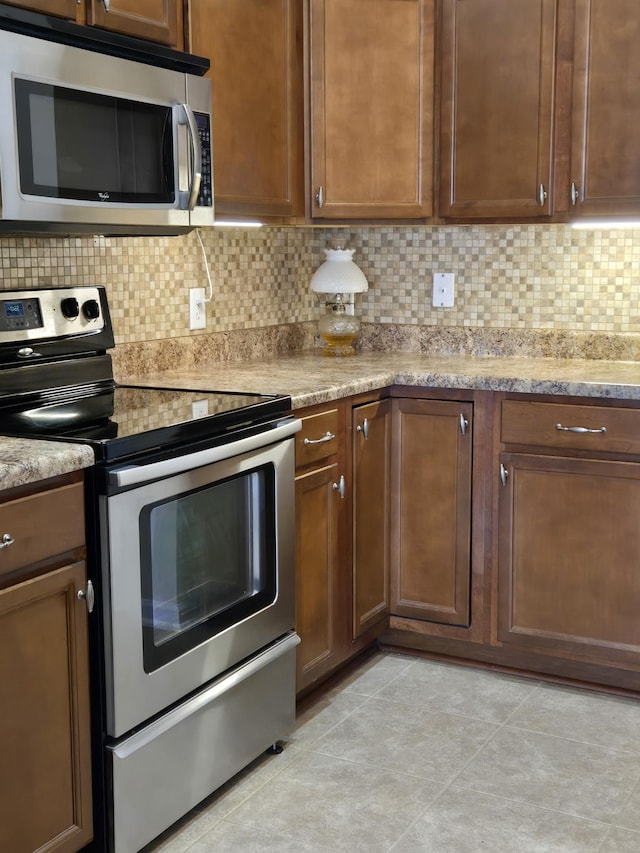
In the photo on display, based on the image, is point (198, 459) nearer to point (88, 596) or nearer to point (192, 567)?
point (192, 567)

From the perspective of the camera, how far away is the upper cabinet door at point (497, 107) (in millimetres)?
2967

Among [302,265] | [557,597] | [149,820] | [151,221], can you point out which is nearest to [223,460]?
[151,221]

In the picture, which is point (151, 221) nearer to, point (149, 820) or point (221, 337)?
point (221, 337)

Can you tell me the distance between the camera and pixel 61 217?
2.10m

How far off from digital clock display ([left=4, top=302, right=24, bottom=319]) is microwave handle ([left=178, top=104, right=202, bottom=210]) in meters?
0.45

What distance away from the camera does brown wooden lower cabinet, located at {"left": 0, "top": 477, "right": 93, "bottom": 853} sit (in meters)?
1.73

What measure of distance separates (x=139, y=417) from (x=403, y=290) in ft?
5.40

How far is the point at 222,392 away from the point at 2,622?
3.16 ft

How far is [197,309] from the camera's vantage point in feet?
10.2

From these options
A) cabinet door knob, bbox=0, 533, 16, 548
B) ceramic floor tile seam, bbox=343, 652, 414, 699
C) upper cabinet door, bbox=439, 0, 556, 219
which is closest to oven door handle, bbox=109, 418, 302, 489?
cabinet door knob, bbox=0, 533, 16, 548

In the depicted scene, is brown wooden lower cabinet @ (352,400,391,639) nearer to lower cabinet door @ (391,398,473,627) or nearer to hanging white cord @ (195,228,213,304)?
lower cabinet door @ (391,398,473,627)

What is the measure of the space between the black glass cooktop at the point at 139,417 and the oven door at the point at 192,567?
41 mm

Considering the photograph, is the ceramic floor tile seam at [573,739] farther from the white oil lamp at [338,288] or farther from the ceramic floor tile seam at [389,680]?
the white oil lamp at [338,288]

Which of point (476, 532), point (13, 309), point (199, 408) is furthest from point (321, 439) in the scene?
point (13, 309)
